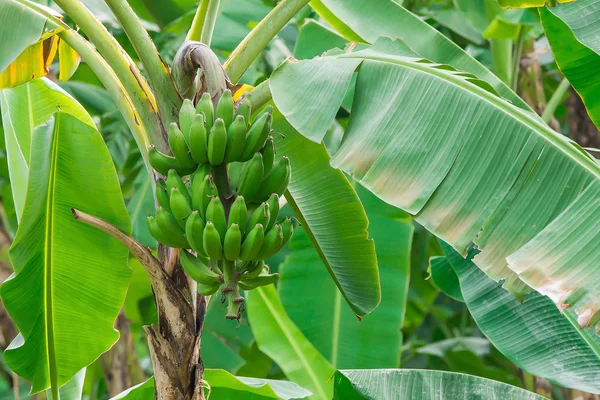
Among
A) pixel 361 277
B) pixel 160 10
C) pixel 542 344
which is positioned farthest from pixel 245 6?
pixel 542 344

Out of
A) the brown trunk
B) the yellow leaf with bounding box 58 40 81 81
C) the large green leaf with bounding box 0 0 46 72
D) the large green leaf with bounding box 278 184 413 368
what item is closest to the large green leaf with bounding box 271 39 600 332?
the large green leaf with bounding box 0 0 46 72

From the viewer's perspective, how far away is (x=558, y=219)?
0.96 m

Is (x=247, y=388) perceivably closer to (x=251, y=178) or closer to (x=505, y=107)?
(x=251, y=178)

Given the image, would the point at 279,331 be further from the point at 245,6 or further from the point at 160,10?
the point at 160,10

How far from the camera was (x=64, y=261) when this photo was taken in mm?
1388

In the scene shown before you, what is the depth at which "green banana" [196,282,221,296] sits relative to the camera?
3.62ft

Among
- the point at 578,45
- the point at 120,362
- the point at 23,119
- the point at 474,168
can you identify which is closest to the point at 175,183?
the point at 474,168

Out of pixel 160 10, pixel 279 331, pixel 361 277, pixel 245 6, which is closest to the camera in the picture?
pixel 361 277

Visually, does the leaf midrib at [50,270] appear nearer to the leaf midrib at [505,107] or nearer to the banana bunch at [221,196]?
the banana bunch at [221,196]

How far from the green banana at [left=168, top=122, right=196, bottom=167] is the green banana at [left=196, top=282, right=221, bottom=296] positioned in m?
0.21

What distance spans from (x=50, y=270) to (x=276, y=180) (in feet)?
1.90

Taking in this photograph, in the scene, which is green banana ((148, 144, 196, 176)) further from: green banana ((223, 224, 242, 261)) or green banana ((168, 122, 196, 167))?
green banana ((223, 224, 242, 261))

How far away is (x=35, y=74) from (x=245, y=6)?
3.63ft

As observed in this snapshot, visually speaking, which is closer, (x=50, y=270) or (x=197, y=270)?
(x=197, y=270)
